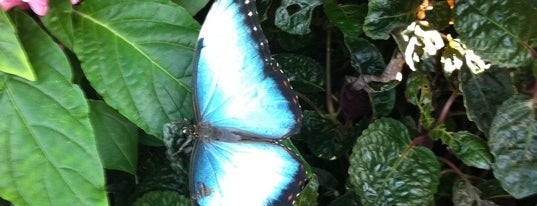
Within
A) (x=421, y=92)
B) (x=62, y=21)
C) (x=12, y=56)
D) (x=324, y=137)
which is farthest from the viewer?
(x=324, y=137)

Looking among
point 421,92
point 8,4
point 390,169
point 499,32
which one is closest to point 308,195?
point 390,169

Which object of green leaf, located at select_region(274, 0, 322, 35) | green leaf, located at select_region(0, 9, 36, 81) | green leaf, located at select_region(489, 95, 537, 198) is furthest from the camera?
green leaf, located at select_region(274, 0, 322, 35)

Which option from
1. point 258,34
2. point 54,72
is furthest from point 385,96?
point 54,72

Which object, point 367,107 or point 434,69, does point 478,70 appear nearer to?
point 434,69

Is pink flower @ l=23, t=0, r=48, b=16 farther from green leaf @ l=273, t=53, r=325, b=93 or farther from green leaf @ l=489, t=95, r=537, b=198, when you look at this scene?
green leaf @ l=489, t=95, r=537, b=198

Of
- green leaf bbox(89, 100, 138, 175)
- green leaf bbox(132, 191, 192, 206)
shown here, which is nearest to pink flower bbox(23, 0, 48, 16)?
green leaf bbox(89, 100, 138, 175)

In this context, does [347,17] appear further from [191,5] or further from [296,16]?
[191,5]
